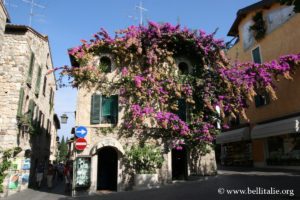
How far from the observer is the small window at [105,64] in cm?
1488

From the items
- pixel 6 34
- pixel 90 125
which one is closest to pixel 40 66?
pixel 6 34

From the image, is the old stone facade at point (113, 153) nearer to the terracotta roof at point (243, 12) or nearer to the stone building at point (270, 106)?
the stone building at point (270, 106)

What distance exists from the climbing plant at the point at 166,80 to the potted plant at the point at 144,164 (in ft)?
3.32

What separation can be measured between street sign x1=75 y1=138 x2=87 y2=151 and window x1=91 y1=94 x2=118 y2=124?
1.40m

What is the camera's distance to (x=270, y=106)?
69.5 ft

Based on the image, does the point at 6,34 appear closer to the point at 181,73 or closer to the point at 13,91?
the point at 13,91

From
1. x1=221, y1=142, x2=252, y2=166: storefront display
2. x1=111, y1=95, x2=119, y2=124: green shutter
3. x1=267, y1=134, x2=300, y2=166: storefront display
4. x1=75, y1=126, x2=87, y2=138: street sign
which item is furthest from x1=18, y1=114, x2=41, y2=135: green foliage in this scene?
x1=221, y1=142, x2=252, y2=166: storefront display

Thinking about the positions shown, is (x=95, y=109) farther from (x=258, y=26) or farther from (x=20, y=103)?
(x=258, y=26)

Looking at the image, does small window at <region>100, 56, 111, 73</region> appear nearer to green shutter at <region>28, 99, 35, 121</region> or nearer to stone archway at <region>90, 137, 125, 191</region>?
stone archway at <region>90, 137, 125, 191</region>

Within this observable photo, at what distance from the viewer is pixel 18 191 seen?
15.1 metres

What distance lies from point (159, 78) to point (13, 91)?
7.67 m

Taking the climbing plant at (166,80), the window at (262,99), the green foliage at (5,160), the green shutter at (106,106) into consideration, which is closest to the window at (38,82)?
the climbing plant at (166,80)

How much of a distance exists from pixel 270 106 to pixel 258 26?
6.77m

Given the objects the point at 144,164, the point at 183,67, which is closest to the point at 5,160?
the point at 144,164
